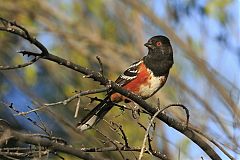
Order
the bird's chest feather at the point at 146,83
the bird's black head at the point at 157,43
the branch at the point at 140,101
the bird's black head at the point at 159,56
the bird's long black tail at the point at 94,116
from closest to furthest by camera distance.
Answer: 1. the branch at the point at 140,101
2. the bird's long black tail at the point at 94,116
3. the bird's chest feather at the point at 146,83
4. the bird's black head at the point at 159,56
5. the bird's black head at the point at 157,43

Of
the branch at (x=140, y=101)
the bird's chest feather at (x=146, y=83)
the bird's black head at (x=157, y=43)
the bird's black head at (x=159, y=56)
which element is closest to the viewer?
the branch at (x=140, y=101)

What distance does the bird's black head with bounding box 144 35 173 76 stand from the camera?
568 cm

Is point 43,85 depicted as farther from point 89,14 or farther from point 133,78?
point 133,78

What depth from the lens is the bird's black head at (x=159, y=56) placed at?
5.68 m

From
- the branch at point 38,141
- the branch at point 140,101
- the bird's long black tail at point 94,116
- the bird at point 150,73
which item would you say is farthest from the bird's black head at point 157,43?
the branch at point 38,141

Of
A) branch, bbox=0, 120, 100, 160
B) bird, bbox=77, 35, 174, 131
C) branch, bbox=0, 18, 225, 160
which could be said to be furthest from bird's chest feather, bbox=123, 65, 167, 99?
branch, bbox=0, 120, 100, 160

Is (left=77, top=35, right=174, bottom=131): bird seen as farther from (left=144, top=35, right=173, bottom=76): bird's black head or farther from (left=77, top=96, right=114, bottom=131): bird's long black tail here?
(left=77, top=96, right=114, bottom=131): bird's long black tail

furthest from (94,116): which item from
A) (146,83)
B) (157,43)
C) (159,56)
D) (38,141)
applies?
(38,141)

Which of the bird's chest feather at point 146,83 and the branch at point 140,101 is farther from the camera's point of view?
the bird's chest feather at point 146,83

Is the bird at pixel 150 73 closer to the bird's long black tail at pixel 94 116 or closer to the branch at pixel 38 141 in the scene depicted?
the bird's long black tail at pixel 94 116

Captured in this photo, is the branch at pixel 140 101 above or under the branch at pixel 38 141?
above

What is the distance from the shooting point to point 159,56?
5.83 meters

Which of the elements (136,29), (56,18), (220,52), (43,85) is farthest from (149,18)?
(43,85)

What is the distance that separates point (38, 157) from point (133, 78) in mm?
2749
